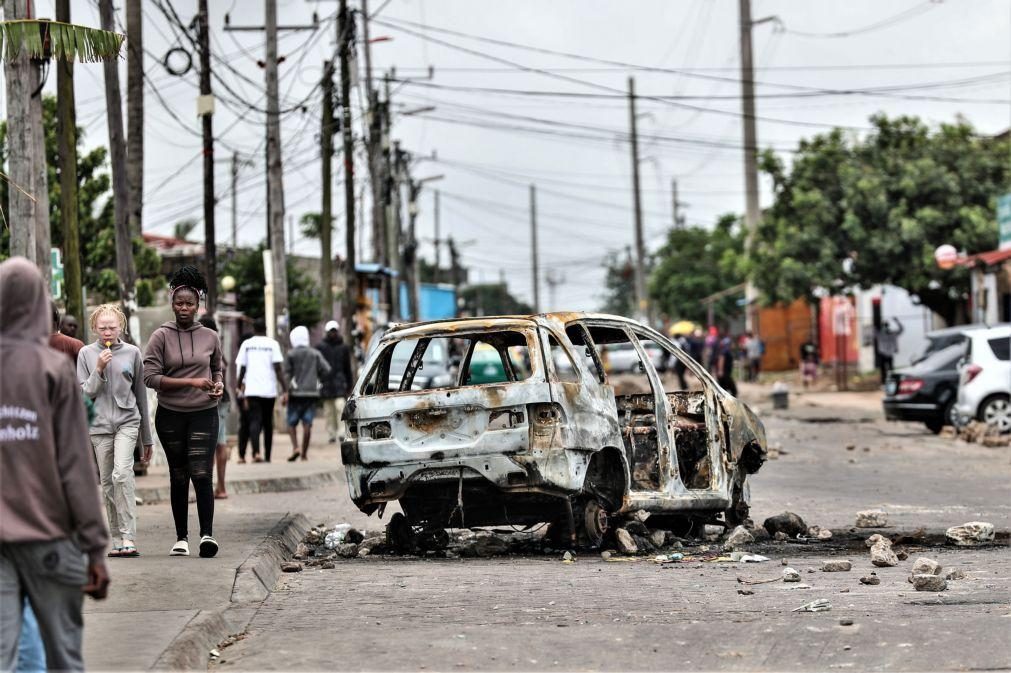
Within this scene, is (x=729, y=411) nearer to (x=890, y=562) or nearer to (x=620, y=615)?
(x=890, y=562)

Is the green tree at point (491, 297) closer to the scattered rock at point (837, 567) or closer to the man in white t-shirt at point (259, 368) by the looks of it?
the man in white t-shirt at point (259, 368)

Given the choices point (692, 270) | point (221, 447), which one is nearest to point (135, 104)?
point (221, 447)

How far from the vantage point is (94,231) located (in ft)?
111

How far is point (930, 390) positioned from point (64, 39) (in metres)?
16.3

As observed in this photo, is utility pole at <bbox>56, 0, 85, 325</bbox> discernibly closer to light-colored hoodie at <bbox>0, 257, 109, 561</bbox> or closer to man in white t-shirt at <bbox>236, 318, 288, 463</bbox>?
man in white t-shirt at <bbox>236, 318, 288, 463</bbox>

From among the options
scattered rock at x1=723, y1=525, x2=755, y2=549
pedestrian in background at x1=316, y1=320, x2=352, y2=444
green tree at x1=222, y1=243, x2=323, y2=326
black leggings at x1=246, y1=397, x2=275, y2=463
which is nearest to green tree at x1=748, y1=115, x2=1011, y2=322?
green tree at x1=222, y1=243, x2=323, y2=326

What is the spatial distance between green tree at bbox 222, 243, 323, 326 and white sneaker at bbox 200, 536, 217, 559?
3382 centimetres

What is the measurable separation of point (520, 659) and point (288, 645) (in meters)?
1.22

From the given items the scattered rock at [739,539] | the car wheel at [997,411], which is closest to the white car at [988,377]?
the car wheel at [997,411]

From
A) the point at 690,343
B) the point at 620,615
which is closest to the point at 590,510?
the point at 620,615

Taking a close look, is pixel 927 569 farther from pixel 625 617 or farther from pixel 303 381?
pixel 303 381

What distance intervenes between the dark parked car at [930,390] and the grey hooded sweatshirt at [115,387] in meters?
16.6

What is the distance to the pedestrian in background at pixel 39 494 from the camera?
479 centimetres

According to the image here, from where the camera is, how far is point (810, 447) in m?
23.1
